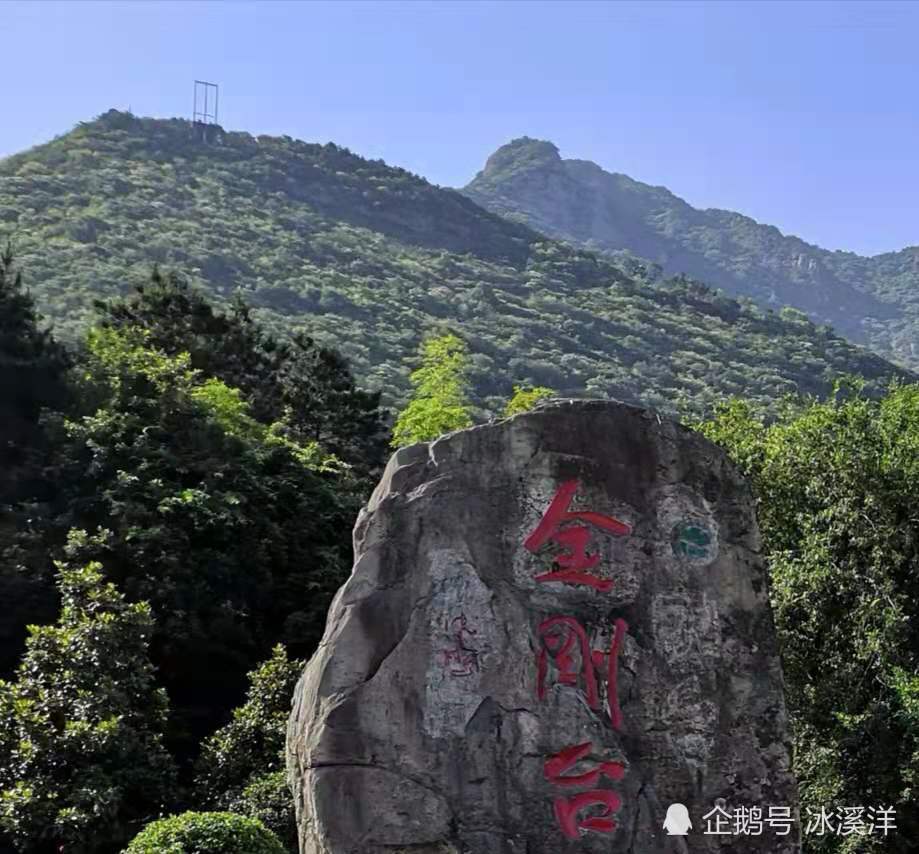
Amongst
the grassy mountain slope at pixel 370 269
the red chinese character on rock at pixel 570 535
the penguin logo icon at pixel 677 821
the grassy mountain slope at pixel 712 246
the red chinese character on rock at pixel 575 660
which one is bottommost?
the penguin logo icon at pixel 677 821

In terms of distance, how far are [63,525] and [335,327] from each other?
29.1m

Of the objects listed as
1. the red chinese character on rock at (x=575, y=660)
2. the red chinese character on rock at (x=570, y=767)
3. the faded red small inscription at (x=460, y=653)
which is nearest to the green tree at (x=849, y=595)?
the red chinese character on rock at (x=575, y=660)

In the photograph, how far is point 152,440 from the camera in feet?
47.1

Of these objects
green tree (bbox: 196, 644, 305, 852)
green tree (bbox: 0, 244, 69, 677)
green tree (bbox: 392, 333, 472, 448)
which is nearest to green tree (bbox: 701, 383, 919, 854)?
green tree (bbox: 196, 644, 305, 852)

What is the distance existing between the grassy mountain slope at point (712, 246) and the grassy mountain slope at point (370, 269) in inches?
1664

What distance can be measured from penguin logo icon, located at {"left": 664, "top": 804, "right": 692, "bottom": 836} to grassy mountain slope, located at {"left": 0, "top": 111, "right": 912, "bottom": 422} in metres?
25.0

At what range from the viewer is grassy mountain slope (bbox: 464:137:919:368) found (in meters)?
119

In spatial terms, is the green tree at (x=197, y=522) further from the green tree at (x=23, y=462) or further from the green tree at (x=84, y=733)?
the green tree at (x=84, y=733)

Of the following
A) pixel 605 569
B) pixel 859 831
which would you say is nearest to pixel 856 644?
pixel 859 831

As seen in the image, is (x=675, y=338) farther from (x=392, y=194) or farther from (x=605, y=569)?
(x=605, y=569)

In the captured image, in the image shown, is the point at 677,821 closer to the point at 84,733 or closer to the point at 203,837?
the point at 203,837

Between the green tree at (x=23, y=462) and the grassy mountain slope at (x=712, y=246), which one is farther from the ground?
the grassy mountain slope at (x=712, y=246)

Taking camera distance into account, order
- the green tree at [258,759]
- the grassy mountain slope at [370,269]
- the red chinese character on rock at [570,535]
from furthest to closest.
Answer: the grassy mountain slope at [370,269], the green tree at [258,759], the red chinese character on rock at [570,535]

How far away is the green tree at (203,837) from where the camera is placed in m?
7.09
